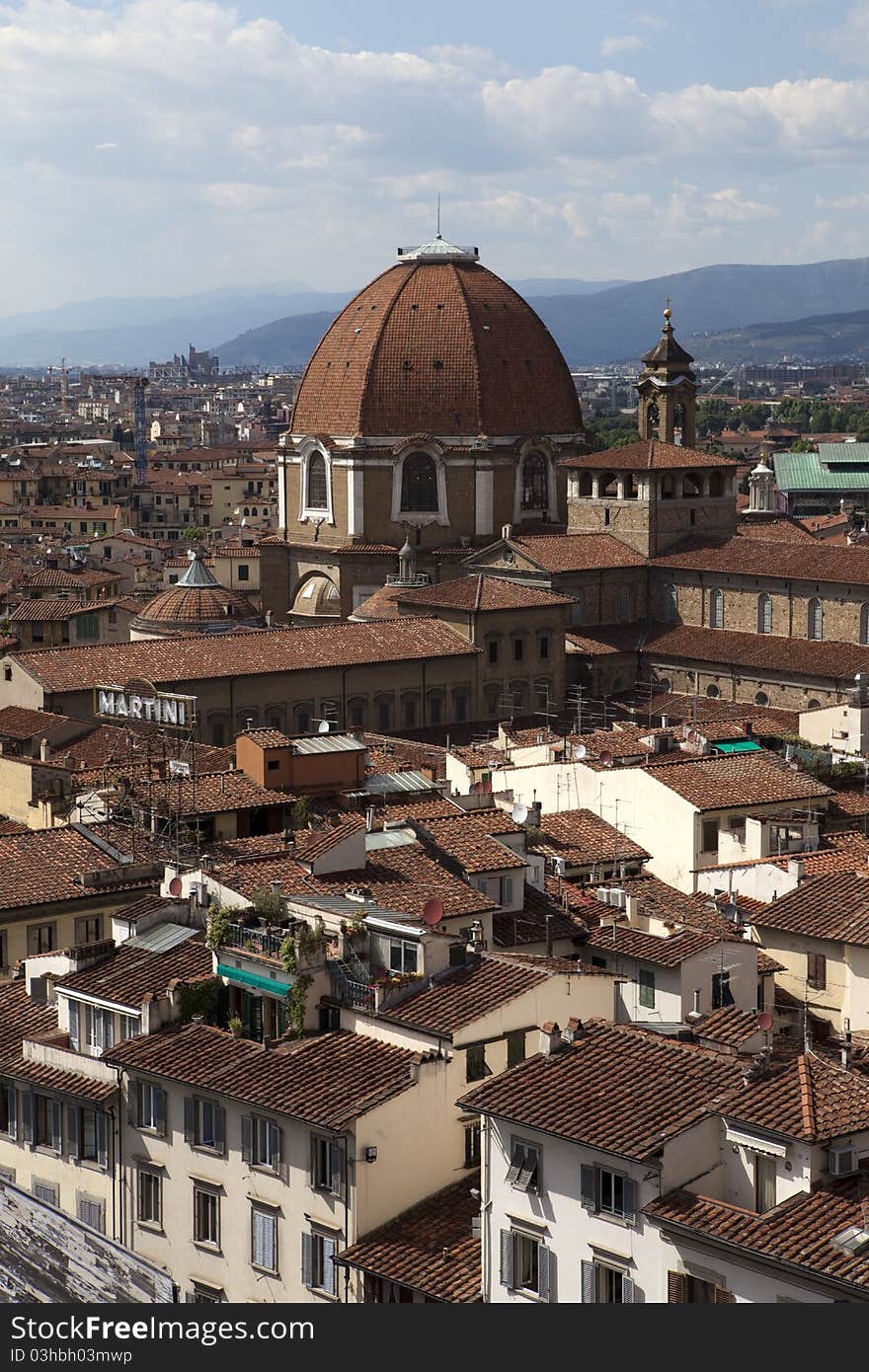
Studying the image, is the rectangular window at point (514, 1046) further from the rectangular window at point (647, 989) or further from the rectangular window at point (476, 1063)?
the rectangular window at point (647, 989)

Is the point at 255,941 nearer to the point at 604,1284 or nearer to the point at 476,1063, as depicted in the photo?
the point at 476,1063

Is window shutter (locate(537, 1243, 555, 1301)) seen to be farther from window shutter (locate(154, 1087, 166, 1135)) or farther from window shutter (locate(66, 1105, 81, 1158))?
window shutter (locate(66, 1105, 81, 1158))

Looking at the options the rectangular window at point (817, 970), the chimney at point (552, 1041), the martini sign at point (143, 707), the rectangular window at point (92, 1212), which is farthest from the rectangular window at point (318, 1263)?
the martini sign at point (143, 707)

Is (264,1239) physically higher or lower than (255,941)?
lower

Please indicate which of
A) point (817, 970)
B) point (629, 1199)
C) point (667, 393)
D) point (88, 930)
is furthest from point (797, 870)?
point (667, 393)

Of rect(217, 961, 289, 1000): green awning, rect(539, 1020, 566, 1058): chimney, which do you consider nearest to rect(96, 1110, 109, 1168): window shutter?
rect(217, 961, 289, 1000): green awning

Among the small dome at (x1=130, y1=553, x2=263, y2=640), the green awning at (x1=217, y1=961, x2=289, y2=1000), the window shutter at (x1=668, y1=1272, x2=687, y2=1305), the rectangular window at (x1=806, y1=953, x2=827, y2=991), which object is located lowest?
the small dome at (x1=130, y1=553, x2=263, y2=640)
